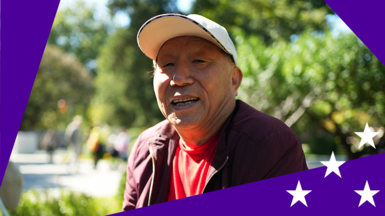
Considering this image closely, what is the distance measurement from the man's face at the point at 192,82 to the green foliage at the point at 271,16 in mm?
10898

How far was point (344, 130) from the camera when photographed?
10.8 m

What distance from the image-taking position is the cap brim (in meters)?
1.72

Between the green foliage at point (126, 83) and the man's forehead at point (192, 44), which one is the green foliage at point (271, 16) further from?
the man's forehead at point (192, 44)

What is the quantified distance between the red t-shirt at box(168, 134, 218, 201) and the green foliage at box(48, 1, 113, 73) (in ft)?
122

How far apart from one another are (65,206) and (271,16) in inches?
472

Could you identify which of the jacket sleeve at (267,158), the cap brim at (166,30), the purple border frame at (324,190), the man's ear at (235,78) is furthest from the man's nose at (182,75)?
the purple border frame at (324,190)

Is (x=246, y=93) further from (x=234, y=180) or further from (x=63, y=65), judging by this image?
(x=63, y=65)

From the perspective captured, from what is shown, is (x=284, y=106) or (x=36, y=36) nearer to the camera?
(x=36, y=36)

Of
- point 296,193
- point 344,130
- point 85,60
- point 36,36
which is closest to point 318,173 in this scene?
point 296,193

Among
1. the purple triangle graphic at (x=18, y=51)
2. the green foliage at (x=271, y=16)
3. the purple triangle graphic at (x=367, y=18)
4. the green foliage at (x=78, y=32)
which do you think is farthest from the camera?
the green foliage at (x=78, y=32)

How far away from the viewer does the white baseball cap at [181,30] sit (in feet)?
5.58

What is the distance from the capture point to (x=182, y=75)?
1.73 metres

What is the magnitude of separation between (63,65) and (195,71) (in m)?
26.6

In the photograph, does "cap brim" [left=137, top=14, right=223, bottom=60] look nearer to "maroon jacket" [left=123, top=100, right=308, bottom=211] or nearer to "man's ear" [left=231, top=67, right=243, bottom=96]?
"man's ear" [left=231, top=67, right=243, bottom=96]
